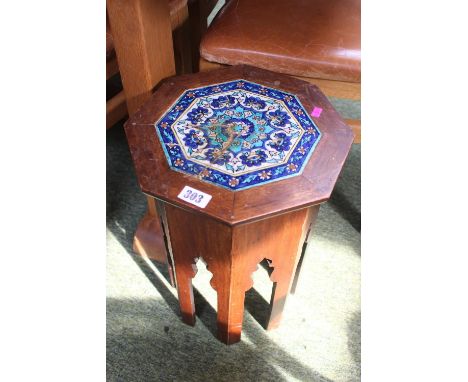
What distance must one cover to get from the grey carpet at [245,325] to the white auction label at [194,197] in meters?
0.55

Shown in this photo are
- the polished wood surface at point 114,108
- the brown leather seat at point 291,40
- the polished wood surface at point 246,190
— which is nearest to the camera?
the polished wood surface at point 246,190

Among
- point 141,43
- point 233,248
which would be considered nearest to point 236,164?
point 233,248

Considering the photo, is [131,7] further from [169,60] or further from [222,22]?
[222,22]

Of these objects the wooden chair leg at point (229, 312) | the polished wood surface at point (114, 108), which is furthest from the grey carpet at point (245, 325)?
the polished wood surface at point (114, 108)

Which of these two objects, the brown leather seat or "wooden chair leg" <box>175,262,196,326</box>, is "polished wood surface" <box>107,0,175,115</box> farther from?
"wooden chair leg" <box>175,262,196,326</box>

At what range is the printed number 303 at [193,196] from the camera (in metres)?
0.72

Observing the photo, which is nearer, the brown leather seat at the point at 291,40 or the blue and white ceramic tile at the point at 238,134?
the blue and white ceramic tile at the point at 238,134

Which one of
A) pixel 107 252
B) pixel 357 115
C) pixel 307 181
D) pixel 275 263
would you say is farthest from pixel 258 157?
pixel 357 115

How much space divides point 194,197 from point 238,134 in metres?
0.18

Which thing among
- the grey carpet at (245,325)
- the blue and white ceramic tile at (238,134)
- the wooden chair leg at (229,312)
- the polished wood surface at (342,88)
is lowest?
the grey carpet at (245,325)

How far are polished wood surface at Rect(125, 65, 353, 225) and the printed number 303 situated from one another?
0.04 feet

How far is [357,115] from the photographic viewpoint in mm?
1855

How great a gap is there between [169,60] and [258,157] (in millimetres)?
462

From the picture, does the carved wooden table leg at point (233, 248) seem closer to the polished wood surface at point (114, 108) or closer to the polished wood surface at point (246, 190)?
the polished wood surface at point (246, 190)
